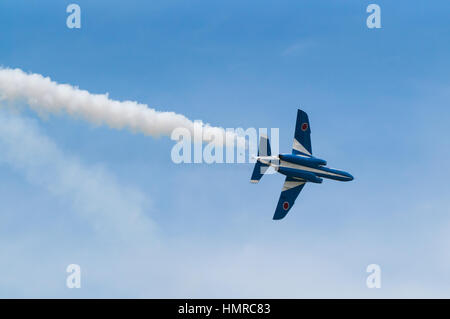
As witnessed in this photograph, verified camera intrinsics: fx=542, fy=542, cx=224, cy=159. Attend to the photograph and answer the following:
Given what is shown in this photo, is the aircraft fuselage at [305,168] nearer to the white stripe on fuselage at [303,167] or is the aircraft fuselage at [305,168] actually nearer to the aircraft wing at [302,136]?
the white stripe on fuselage at [303,167]

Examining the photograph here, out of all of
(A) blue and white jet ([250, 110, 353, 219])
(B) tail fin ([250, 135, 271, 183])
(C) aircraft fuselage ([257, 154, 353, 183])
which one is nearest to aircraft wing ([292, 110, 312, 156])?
(A) blue and white jet ([250, 110, 353, 219])

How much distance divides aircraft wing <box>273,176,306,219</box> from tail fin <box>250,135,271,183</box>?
7.63 m

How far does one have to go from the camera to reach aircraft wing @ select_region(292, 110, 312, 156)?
83812 mm

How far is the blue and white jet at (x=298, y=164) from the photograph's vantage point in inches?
3142

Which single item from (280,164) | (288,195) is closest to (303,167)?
(280,164)

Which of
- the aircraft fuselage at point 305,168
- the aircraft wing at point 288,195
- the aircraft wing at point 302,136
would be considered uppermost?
the aircraft wing at point 302,136

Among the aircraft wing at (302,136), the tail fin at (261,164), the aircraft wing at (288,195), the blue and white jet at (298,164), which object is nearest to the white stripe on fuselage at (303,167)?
the blue and white jet at (298,164)

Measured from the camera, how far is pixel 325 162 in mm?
82688

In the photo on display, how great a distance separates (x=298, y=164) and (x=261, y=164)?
6.39m

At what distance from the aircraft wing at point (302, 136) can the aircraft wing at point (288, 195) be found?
16.3 feet

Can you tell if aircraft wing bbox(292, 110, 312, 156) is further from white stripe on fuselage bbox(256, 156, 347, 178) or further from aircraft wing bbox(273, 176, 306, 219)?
aircraft wing bbox(273, 176, 306, 219)

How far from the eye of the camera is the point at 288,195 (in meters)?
87.4

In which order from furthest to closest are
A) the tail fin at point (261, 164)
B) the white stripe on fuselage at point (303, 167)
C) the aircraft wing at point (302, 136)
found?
the aircraft wing at point (302, 136) < the white stripe on fuselage at point (303, 167) < the tail fin at point (261, 164)

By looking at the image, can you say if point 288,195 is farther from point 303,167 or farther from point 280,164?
point 280,164
